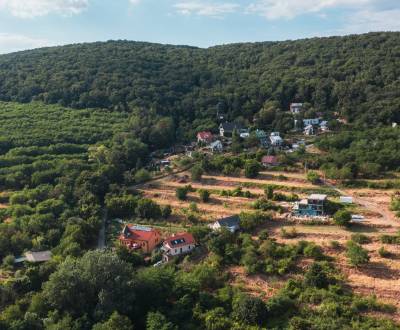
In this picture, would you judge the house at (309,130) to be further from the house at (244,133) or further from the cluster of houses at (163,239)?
the cluster of houses at (163,239)

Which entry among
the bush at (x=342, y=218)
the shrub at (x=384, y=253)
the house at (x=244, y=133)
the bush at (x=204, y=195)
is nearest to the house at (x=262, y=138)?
the house at (x=244, y=133)

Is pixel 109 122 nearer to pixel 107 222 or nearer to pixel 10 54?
pixel 107 222

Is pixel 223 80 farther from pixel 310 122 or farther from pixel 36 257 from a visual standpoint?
pixel 36 257

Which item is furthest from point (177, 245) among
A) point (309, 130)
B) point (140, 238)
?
point (309, 130)

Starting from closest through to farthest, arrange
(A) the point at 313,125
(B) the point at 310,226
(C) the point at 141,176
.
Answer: (B) the point at 310,226
(C) the point at 141,176
(A) the point at 313,125

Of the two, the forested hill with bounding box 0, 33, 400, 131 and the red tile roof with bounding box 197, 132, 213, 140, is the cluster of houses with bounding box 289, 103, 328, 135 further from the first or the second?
the red tile roof with bounding box 197, 132, 213, 140
